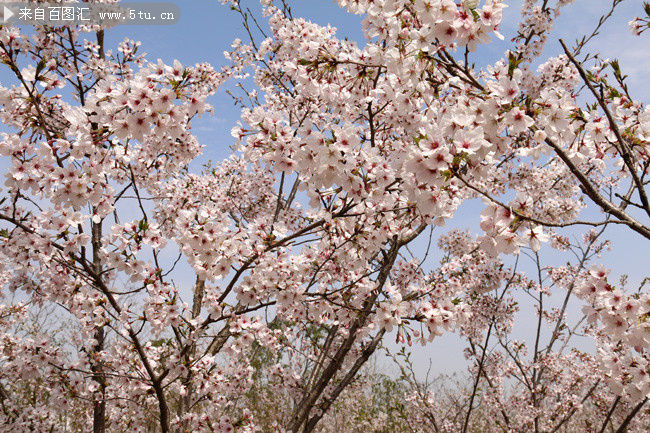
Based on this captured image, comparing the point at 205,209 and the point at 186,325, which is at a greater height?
the point at 205,209

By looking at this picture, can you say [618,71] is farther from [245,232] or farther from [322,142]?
[245,232]

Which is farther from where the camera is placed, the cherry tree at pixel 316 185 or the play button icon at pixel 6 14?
the play button icon at pixel 6 14

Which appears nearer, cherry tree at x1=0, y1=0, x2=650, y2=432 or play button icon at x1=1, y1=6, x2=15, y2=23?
cherry tree at x1=0, y1=0, x2=650, y2=432

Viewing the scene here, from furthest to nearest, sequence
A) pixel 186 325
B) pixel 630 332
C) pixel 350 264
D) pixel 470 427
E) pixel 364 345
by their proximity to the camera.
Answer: pixel 470 427 → pixel 364 345 → pixel 186 325 → pixel 350 264 → pixel 630 332

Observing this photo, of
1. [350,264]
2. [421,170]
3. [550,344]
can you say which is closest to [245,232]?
[350,264]

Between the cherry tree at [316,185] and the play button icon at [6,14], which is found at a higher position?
the play button icon at [6,14]

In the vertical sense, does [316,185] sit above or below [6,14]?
below

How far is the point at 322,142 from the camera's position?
228 cm

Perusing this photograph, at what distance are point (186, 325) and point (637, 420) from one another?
9.38 m

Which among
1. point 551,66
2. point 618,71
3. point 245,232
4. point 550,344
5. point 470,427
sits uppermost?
point 551,66

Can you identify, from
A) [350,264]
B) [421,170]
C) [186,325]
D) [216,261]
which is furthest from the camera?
[186,325]

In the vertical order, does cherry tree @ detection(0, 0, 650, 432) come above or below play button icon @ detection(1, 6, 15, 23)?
below

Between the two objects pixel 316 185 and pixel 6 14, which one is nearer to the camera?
pixel 316 185

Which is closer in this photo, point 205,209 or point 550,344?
point 205,209
